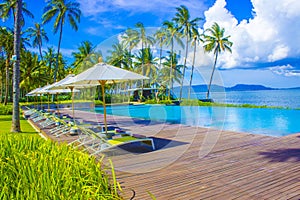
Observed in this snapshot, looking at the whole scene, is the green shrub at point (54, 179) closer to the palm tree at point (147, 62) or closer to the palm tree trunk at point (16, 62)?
the palm tree at point (147, 62)

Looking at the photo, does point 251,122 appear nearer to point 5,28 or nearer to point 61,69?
point 5,28

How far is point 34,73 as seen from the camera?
99.5 feet

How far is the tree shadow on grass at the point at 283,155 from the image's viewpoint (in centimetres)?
470

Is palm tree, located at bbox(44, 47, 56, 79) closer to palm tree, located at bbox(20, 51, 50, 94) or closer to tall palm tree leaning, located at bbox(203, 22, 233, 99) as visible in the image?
palm tree, located at bbox(20, 51, 50, 94)

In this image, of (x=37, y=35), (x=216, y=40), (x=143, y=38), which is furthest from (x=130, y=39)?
(x=37, y=35)

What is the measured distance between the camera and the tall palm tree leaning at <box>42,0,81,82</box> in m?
24.9

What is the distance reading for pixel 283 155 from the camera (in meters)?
4.99

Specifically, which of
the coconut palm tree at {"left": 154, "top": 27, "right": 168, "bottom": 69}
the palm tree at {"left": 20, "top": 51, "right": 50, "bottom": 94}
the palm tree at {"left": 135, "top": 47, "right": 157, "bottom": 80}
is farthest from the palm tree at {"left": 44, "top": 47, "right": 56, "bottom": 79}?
the coconut palm tree at {"left": 154, "top": 27, "right": 168, "bottom": 69}

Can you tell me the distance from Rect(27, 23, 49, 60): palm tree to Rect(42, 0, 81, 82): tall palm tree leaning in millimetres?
10741

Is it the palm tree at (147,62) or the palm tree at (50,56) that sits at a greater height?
the palm tree at (50,56)

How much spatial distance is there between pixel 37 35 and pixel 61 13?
11976 millimetres

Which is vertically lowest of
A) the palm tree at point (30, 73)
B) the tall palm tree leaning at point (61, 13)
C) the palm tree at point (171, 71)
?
the palm tree at point (171, 71)

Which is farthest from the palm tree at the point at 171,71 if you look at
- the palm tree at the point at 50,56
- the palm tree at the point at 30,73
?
the palm tree at the point at 50,56

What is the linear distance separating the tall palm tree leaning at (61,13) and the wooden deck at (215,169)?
2181cm
